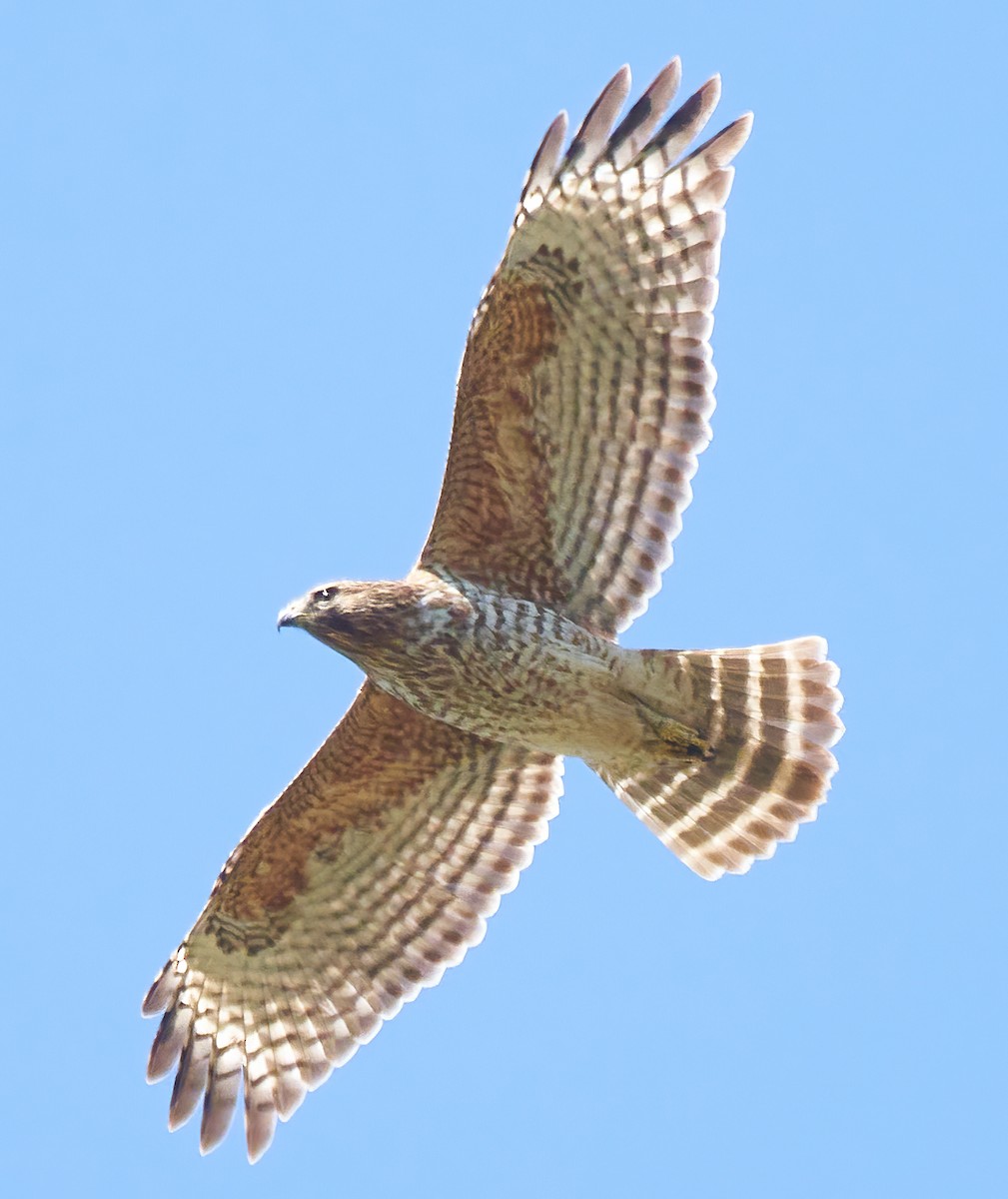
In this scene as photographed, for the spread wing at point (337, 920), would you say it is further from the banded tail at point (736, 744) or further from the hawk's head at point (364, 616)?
the hawk's head at point (364, 616)

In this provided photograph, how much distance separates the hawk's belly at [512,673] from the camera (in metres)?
9.18

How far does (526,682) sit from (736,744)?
1.01 meters

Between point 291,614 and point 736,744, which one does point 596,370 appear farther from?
point 736,744

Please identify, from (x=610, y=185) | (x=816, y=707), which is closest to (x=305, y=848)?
(x=816, y=707)

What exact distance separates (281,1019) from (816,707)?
9.26 ft

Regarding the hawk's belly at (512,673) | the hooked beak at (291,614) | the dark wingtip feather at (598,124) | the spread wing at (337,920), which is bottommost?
the spread wing at (337,920)

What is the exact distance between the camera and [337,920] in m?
10.2

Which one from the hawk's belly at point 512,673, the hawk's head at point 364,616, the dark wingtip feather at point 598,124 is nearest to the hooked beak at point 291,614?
the hawk's head at point 364,616

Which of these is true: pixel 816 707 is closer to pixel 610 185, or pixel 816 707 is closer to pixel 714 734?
pixel 714 734

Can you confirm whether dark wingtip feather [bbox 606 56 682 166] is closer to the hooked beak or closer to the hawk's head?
the hawk's head

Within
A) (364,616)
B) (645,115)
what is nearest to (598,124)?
(645,115)

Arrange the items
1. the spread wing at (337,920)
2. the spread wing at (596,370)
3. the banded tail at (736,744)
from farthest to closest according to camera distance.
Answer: the spread wing at (337,920) → the banded tail at (736,744) → the spread wing at (596,370)

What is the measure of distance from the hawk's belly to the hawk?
1 centimetres

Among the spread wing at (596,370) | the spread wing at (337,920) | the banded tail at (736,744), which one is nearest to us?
the spread wing at (596,370)
